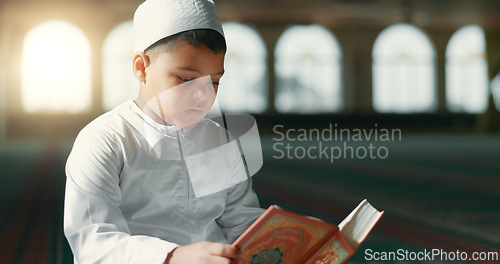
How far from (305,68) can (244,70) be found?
1.99 metres

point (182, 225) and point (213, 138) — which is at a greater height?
point (213, 138)

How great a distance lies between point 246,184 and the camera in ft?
4.56

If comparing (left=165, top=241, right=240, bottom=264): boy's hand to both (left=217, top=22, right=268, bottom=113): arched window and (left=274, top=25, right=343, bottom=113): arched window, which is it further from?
(left=274, top=25, right=343, bottom=113): arched window

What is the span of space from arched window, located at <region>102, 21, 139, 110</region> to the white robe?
16940mm

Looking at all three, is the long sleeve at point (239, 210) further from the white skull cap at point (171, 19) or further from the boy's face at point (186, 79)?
the white skull cap at point (171, 19)

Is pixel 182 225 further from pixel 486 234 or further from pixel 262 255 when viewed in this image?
pixel 486 234

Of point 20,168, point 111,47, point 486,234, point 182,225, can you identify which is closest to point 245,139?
point 182,225

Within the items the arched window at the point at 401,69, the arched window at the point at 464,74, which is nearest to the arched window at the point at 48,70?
the arched window at the point at 401,69

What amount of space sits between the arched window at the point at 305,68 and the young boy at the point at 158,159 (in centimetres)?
1800

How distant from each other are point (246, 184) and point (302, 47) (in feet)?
59.5

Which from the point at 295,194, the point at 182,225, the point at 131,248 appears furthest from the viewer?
the point at 295,194

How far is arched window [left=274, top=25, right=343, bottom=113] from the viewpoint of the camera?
19141 mm

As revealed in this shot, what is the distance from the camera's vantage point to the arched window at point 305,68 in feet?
62.8

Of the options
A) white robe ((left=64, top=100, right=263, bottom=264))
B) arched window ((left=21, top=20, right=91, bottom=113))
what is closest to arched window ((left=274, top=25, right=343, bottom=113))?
arched window ((left=21, top=20, right=91, bottom=113))
